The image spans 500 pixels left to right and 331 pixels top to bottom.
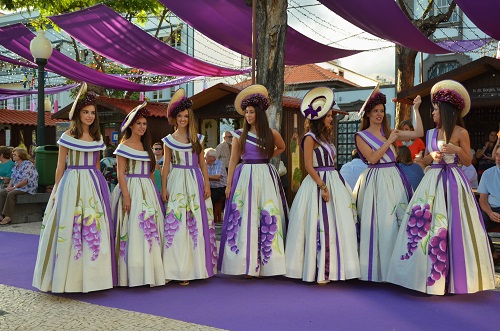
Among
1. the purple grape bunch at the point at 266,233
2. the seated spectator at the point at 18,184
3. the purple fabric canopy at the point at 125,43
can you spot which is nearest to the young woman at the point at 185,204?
the purple grape bunch at the point at 266,233

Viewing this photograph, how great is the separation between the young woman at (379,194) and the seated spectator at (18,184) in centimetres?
645

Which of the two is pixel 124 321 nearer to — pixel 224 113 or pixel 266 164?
pixel 266 164

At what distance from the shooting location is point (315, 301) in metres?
4.41

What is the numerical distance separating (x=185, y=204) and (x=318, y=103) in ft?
4.91

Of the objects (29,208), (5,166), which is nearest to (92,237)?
(29,208)

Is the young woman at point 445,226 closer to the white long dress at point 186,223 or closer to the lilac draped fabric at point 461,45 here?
the white long dress at point 186,223

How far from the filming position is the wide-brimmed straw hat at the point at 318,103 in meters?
5.18

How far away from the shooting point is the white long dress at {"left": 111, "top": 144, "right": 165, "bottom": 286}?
4848 mm

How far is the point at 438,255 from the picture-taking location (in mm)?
4406

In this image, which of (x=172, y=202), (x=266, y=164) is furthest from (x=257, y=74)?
(x=172, y=202)

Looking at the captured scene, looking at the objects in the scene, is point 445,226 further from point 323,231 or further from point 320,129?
point 320,129

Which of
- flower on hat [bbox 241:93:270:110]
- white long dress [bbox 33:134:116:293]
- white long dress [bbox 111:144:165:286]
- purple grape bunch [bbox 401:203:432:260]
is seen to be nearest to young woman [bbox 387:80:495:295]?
purple grape bunch [bbox 401:203:432:260]

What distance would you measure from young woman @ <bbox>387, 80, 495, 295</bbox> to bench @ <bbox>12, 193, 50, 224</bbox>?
6940 millimetres

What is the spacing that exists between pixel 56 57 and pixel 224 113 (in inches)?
141
